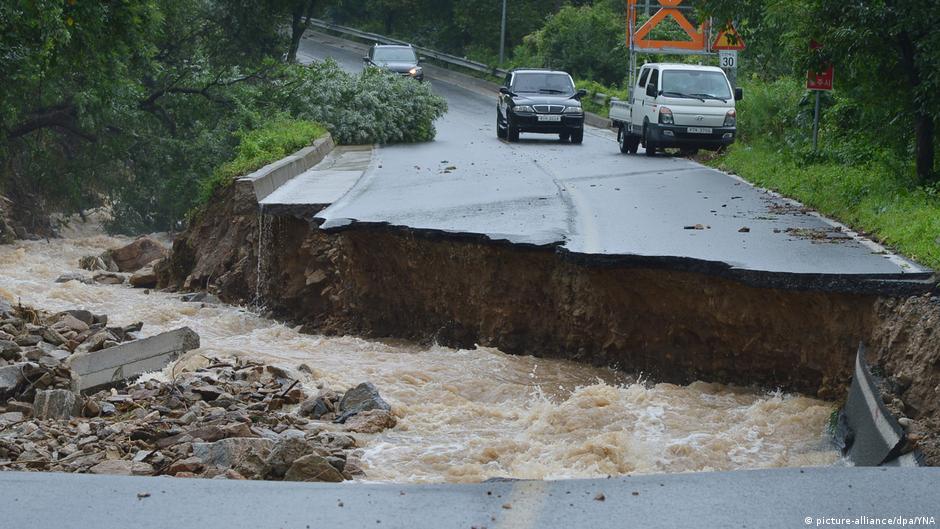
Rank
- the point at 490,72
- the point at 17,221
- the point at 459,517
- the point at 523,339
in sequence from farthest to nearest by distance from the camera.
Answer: the point at 490,72 → the point at 17,221 → the point at 523,339 → the point at 459,517

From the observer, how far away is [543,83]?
31328 millimetres

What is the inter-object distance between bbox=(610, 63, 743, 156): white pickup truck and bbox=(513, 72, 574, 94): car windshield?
4.62m

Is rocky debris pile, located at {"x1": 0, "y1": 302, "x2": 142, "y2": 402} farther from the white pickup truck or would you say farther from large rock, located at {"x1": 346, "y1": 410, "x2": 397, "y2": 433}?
the white pickup truck

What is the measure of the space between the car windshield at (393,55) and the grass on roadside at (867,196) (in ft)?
88.6

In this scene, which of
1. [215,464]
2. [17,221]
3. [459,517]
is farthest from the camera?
[17,221]

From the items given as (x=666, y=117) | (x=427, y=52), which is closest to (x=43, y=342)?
(x=666, y=117)

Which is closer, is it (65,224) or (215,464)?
(215,464)

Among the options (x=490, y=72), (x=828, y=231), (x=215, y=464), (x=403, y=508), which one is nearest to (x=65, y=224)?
(x=828, y=231)

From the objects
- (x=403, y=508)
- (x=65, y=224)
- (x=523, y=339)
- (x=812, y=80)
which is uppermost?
(x=812, y=80)

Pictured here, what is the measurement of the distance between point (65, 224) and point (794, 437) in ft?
77.3

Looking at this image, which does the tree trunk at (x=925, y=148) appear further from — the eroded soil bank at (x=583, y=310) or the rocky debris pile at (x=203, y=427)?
the rocky debris pile at (x=203, y=427)

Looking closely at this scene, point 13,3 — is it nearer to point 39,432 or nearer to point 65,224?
point 39,432

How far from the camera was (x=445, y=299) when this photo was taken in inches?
508

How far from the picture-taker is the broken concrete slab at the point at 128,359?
11289 mm
